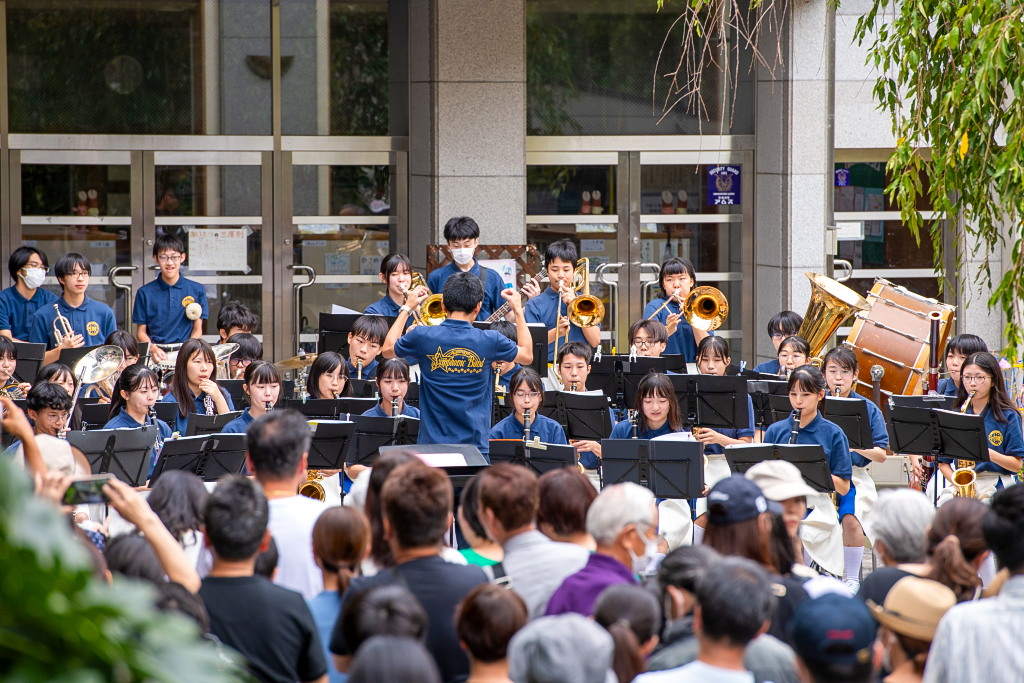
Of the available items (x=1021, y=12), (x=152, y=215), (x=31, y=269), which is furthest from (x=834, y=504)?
(x=152, y=215)

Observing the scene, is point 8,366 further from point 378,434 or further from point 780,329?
point 780,329

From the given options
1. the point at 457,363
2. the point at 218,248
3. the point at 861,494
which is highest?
the point at 218,248

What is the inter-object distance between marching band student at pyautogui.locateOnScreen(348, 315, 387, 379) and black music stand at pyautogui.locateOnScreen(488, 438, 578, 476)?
221cm

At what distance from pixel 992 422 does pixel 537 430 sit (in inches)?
129

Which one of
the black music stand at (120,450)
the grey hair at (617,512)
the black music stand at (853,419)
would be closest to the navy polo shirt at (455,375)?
the black music stand at (120,450)

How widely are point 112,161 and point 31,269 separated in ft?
9.29

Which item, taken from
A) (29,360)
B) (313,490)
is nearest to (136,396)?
(313,490)

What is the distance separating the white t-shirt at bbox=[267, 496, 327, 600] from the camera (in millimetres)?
4059

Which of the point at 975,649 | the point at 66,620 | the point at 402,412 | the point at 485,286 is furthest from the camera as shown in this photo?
the point at 485,286

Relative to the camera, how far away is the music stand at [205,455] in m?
6.28

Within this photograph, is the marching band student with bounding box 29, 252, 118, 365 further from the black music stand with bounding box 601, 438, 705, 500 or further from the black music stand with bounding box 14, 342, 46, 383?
the black music stand with bounding box 601, 438, 705, 500

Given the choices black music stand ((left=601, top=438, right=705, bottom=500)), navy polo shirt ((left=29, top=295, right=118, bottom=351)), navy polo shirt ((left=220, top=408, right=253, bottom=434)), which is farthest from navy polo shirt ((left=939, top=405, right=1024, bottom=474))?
navy polo shirt ((left=29, top=295, right=118, bottom=351))

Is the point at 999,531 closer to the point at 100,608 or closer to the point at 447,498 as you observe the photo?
the point at 447,498

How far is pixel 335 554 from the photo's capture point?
12.3ft
